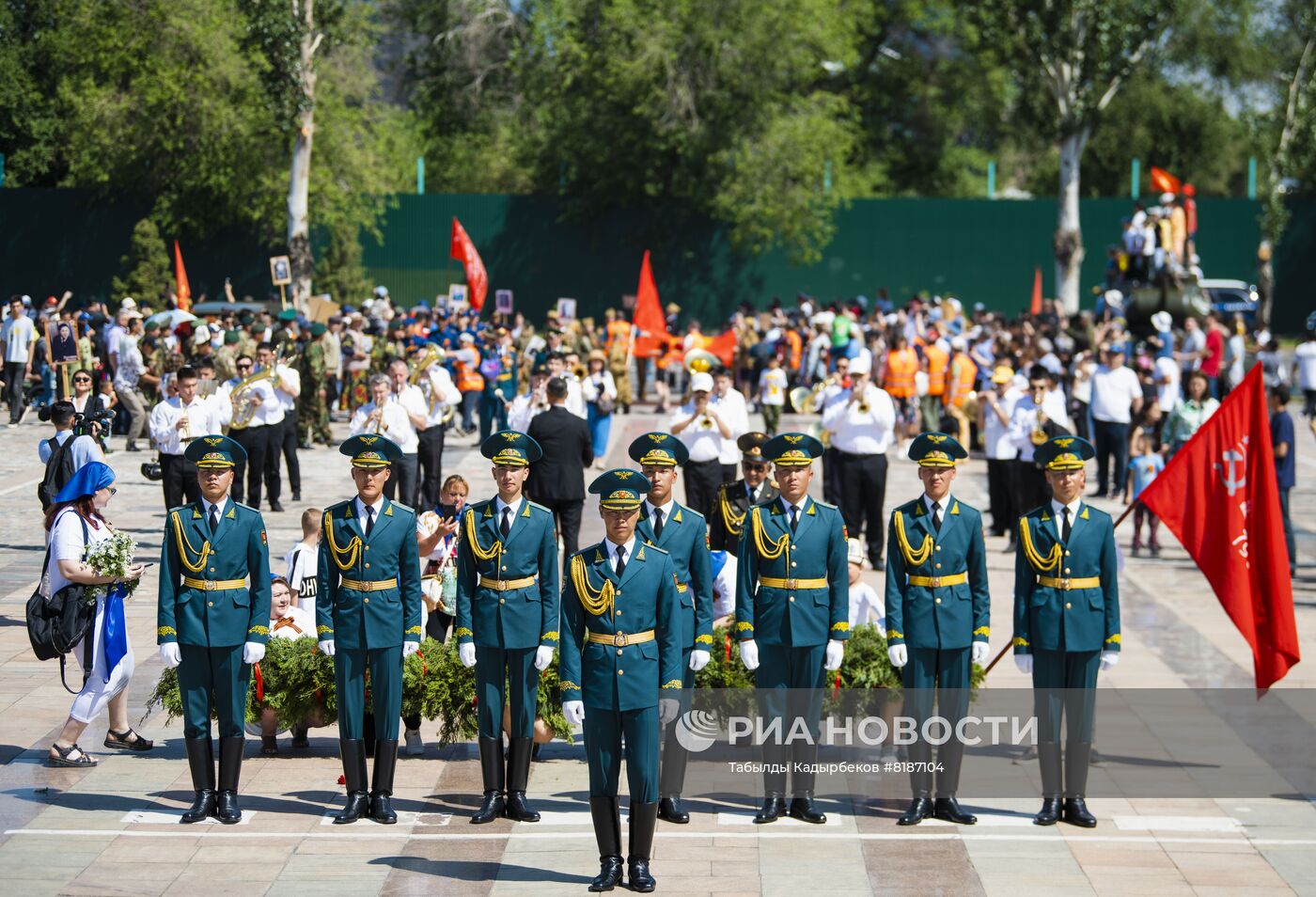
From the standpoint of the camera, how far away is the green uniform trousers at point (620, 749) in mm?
8219

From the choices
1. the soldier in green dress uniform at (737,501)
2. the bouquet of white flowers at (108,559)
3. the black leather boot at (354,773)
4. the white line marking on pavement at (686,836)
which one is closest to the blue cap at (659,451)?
the soldier in green dress uniform at (737,501)

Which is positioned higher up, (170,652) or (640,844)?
(170,652)

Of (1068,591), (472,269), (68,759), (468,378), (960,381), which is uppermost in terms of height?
(472,269)

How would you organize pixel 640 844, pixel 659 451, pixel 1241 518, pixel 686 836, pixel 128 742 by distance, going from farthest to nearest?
pixel 1241 518
pixel 128 742
pixel 659 451
pixel 686 836
pixel 640 844

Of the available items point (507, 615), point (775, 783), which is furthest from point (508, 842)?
point (775, 783)

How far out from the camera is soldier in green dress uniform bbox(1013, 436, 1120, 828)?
365 inches

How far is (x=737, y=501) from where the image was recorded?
1186 cm

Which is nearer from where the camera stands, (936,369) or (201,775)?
(201,775)

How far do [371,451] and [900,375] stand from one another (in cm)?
1513

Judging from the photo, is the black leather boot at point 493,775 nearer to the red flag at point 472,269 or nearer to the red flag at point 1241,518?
the red flag at point 1241,518

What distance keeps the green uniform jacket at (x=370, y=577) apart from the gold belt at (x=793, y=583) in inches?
71.2

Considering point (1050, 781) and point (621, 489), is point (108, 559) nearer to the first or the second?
point (621, 489)

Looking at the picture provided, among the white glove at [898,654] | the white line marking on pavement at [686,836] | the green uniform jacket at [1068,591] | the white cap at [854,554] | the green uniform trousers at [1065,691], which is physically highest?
the green uniform jacket at [1068,591]

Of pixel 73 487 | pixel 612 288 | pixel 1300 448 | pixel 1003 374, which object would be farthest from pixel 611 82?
pixel 73 487
